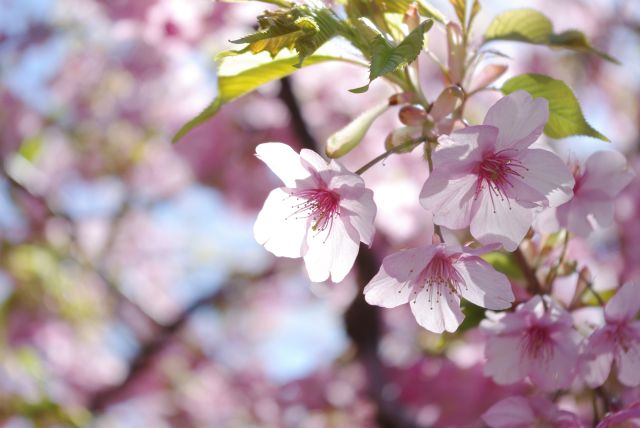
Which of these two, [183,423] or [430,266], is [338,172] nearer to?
[430,266]

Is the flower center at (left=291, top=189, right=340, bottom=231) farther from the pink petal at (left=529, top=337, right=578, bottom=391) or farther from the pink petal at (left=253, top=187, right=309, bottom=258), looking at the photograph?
the pink petal at (left=529, top=337, right=578, bottom=391)

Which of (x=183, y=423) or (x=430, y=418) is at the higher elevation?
(x=430, y=418)

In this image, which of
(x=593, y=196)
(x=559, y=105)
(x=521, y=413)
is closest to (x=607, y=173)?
(x=593, y=196)

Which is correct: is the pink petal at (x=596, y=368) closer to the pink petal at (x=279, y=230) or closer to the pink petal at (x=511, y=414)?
the pink petal at (x=511, y=414)

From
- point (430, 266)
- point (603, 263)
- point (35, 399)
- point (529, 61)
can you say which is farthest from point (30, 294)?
point (529, 61)

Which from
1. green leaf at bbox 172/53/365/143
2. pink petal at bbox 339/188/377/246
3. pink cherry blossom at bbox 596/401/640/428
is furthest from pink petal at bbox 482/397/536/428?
green leaf at bbox 172/53/365/143

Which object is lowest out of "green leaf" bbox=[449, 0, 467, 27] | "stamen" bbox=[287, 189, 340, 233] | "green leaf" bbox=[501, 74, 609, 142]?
"stamen" bbox=[287, 189, 340, 233]
